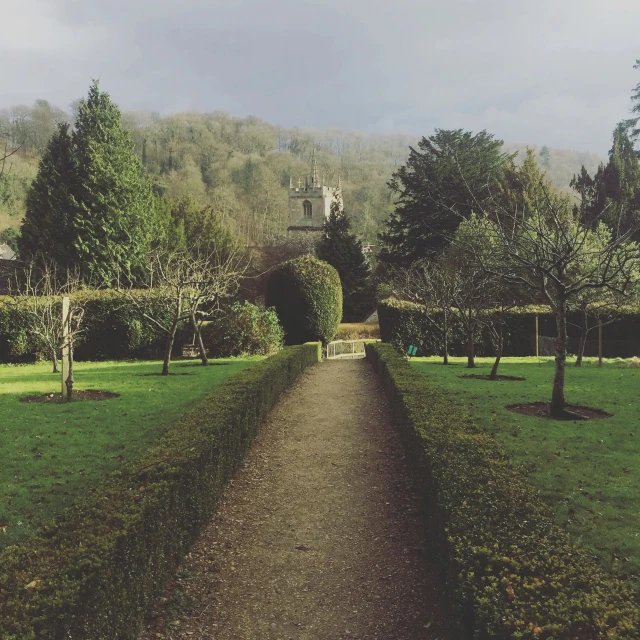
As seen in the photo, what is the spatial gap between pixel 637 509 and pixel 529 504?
185 cm

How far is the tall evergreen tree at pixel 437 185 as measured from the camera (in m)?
36.2

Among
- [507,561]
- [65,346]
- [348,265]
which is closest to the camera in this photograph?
[507,561]

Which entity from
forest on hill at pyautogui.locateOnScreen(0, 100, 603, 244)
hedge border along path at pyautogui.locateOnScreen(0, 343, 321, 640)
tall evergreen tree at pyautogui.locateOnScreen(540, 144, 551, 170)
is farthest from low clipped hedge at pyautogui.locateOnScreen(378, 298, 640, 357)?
tall evergreen tree at pyautogui.locateOnScreen(540, 144, 551, 170)

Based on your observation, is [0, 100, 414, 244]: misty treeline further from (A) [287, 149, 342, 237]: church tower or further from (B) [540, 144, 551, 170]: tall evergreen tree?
(B) [540, 144, 551, 170]: tall evergreen tree

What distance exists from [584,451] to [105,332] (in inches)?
734

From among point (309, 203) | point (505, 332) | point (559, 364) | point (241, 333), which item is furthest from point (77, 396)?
point (309, 203)

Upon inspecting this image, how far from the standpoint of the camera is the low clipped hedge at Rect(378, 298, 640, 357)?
23.2 m

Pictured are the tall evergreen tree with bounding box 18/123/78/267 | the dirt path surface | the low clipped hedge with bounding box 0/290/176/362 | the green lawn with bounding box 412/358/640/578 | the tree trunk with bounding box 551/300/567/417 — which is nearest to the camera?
the dirt path surface

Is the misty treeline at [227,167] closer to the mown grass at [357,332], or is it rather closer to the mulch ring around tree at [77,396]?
the mown grass at [357,332]

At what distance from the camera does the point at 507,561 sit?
3236 mm

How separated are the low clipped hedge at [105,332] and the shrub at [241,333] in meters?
2.17

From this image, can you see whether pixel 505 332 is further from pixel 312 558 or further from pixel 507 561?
pixel 507 561

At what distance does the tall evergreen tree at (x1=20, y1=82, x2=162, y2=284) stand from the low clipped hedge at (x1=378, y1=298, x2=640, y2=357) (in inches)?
606

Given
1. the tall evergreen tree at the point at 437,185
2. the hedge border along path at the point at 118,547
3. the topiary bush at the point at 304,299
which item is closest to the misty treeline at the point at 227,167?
the tall evergreen tree at the point at 437,185
